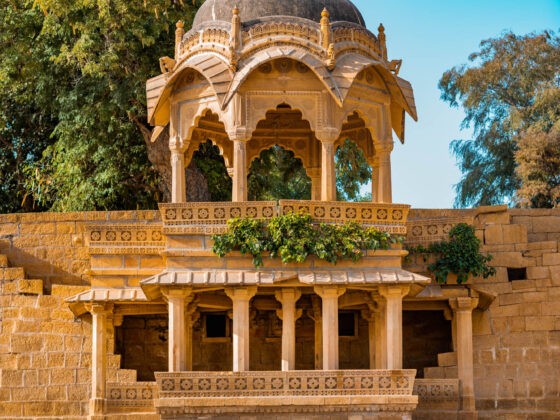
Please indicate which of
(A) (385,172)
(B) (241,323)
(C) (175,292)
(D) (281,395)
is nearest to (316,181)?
(A) (385,172)

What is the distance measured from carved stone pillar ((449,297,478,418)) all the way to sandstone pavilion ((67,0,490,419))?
0.02 m

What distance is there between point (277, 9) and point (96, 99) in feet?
24.5

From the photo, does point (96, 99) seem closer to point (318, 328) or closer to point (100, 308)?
point (100, 308)

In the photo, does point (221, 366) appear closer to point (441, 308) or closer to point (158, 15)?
point (441, 308)

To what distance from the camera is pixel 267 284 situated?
19.2 meters

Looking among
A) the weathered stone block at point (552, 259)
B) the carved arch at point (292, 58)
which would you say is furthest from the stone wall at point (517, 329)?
the carved arch at point (292, 58)

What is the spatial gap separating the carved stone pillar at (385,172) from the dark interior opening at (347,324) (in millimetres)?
2598

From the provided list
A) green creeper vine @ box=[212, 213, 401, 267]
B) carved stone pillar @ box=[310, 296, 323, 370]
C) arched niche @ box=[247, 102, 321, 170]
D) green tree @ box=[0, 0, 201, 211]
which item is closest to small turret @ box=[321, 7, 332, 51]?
green creeper vine @ box=[212, 213, 401, 267]

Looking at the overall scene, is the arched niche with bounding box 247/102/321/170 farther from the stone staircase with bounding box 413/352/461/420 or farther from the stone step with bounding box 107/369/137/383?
the stone staircase with bounding box 413/352/461/420

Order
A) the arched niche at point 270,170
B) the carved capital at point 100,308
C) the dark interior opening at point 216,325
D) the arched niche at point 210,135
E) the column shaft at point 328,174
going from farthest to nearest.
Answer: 1. the arched niche at point 270,170
2. the dark interior opening at point 216,325
3. the arched niche at point 210,135
4. the carved capital at point 100,308
5. the column shaft at point 328,174

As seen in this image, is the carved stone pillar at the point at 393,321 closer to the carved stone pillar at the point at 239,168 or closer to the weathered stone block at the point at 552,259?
the carved stone pillar at the point at 239,168

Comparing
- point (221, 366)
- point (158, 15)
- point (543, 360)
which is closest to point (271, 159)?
point (158, 15)

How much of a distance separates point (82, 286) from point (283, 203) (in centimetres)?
405

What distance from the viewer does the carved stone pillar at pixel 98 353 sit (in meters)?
20.4
